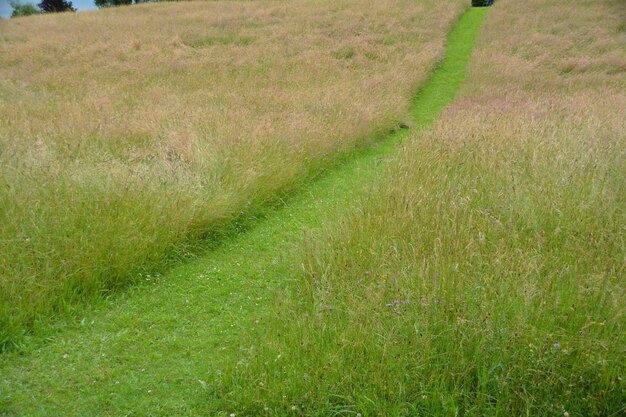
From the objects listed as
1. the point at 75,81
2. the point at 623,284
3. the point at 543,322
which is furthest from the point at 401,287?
the point at 75,81

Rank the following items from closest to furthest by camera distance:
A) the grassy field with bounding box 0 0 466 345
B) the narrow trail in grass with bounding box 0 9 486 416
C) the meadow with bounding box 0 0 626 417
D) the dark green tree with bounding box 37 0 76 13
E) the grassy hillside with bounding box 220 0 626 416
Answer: the grassy hillside with bounding box 220 0 626 416 < the meadow with bounding box 0 0 626 417 < the narrow trail in grass with bounding box 0 9 486 416 < the grassy field with bounding box 0 0 466 345 < the dark green tree with bounding box 37 0 76 13

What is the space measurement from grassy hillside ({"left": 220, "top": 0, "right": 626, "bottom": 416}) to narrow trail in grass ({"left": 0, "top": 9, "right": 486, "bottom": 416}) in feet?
1.21

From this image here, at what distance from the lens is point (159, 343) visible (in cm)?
448

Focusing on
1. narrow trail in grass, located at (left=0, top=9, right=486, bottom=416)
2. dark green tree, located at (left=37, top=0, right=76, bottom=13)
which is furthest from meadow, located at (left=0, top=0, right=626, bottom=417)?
dark green tree, located at (left=37, top=0, right=76, bottom=13)

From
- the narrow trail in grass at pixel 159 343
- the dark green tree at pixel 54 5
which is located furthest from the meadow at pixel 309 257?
the dark green tree at pixel 54 5

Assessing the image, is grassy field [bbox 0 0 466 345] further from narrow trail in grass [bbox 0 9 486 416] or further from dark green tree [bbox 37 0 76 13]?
dark green tree [bbox 37 0 76 13]

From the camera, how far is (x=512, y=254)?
449 centimetres

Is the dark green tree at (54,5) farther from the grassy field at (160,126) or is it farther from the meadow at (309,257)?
the meadow at (309,257)

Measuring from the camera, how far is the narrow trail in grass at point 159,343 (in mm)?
3779

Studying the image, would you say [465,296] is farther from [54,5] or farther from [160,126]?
[54,5]

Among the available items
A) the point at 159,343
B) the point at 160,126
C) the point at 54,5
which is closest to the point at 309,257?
the point at 159,343

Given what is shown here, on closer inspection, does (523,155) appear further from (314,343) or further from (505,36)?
(505,36)

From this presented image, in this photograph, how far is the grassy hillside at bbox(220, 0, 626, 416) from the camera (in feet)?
11.3

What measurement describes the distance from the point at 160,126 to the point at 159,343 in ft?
19.3
